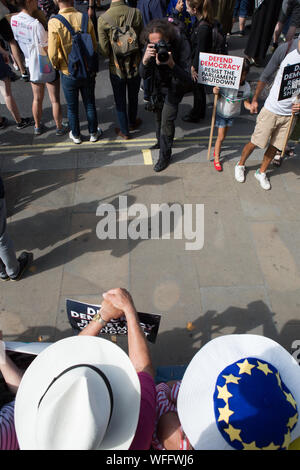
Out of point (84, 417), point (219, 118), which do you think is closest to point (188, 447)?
point (84, 417)

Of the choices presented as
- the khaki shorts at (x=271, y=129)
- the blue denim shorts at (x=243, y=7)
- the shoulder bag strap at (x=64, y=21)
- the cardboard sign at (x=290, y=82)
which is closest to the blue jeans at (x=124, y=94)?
the shoulder bag strap at (x=64, y=21)

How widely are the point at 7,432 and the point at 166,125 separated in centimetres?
395

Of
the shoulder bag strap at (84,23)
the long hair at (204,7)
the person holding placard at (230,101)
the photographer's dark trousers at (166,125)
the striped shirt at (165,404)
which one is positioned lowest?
the striped shirt at (165,404)

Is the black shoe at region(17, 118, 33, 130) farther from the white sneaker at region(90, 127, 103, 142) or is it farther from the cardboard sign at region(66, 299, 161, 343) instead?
the cardboard sign at region(66, 299, 161, 343)

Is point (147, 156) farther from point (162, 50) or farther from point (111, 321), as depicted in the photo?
point (111, 321)

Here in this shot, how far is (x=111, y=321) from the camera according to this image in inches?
93.7

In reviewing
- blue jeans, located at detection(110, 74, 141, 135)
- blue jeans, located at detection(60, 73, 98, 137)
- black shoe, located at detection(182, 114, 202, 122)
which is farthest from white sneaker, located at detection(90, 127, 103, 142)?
black shoe, located at detection(182, 114, 202, 122)

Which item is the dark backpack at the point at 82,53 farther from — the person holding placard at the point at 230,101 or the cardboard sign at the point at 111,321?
the cardboard sign at the point at 111,321

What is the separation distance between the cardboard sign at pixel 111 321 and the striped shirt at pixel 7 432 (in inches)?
30.8

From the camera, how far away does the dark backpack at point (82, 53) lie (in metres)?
4.32

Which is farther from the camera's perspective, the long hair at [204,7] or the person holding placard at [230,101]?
the person holding placard at [230,101]

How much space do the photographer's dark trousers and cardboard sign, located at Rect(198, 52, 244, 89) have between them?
1.83ft

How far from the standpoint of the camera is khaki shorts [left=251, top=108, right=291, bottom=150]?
13.8 ft
